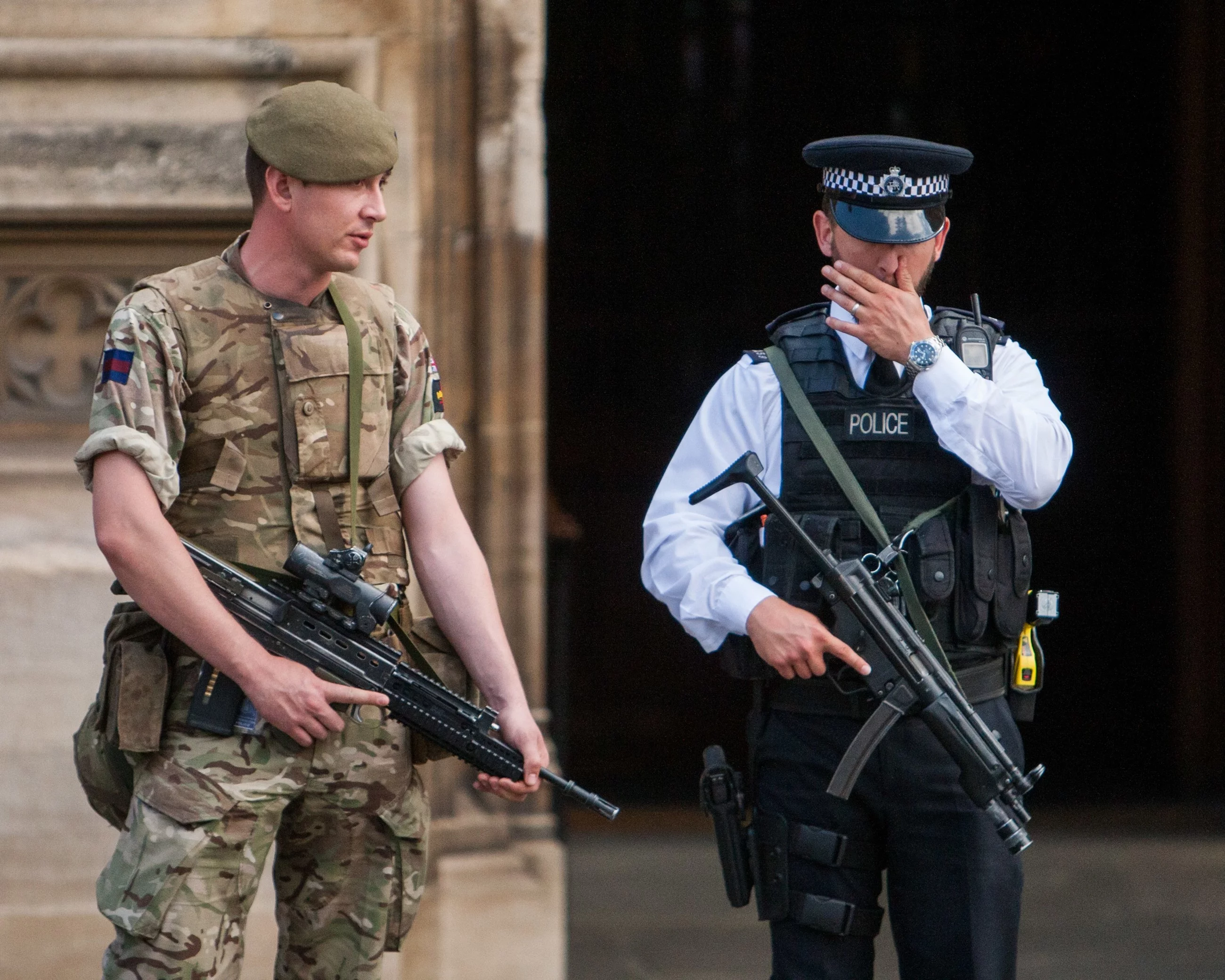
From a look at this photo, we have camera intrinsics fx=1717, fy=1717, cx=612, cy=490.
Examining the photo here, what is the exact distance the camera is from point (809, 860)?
2.92 m

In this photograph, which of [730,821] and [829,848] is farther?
[730,821]

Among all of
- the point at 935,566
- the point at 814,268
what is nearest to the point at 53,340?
the point at 935,566

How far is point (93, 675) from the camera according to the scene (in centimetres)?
420

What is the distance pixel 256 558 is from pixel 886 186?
123 cm

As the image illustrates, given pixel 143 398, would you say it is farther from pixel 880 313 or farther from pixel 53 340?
pixel 53 340

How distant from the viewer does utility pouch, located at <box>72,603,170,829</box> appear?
269 centimetres

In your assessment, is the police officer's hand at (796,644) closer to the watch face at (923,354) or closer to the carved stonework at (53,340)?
the watch face at (923,354)

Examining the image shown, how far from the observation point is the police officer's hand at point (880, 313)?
9.34 feet

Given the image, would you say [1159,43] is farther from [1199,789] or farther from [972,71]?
[1199,789]

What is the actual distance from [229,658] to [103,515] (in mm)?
296

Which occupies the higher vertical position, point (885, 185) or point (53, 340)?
point (885, 185)

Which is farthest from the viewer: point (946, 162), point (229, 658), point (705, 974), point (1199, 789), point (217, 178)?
point (1199, 789)

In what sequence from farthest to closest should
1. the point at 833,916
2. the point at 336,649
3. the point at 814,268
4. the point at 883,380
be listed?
the point at 814,268 < the point at 883,380 < the point at 833,916 < the point at 336,649

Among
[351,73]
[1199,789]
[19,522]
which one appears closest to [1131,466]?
[1199,789]
